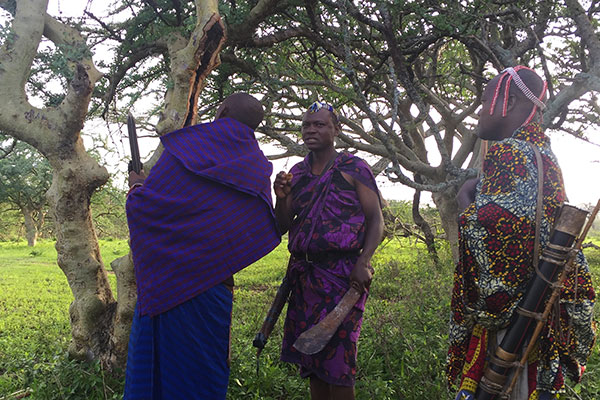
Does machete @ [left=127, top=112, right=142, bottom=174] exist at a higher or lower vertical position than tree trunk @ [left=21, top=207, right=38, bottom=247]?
higher

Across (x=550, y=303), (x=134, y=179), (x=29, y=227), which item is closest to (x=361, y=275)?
(x=550, y=303)

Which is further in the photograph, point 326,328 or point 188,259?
point 326,328

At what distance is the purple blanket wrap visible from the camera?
7.13ft

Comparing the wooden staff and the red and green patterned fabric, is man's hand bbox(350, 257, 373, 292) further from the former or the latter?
the wooden staff

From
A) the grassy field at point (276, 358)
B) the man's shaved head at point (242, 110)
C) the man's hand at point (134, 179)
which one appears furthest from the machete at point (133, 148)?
the grassy field at point (276, 358)

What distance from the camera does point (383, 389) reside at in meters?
2.79

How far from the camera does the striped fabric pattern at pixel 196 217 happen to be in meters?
1.93

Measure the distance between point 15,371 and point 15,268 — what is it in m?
11.3

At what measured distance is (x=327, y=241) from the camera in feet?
7.21

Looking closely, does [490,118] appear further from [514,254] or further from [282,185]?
[282,185]

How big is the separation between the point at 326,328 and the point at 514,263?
0.92 m

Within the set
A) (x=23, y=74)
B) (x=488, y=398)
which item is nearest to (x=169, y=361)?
(x=488, y=398)

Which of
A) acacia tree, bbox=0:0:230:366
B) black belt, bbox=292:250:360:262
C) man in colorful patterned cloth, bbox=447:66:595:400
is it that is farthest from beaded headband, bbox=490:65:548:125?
acacia tree, bbox=0:0:230:366

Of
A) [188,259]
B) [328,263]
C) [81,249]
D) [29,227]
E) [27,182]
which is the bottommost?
[29,227]
